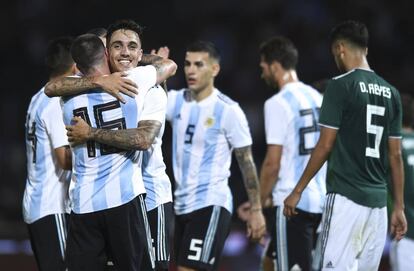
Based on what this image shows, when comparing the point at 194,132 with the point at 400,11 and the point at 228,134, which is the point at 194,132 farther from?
the point at 400,11

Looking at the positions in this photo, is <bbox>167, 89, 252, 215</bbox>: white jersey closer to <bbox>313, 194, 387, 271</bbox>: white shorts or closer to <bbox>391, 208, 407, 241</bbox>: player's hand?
<bbox>313, 194, 387, 271</bbox>: white shorts

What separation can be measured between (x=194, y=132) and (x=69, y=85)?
245 centimetres

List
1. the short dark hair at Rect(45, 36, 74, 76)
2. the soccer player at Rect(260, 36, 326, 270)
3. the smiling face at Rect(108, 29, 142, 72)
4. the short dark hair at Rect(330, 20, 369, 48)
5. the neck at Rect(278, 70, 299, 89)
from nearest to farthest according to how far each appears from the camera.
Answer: the smiling face at Rect(108, 29, 142, 72) < the short dark hair at Rect(330, 20, 369, 48) < the short dark hair at Rect(45, 36, 74, 76) < the soccer player at Rect(260, 36, 326, 270) < the neck at Rect(278, 70, 299, 89)

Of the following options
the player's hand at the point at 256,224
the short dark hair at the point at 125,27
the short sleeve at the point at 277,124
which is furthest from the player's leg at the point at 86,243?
the short sleeve at the point at 277,124

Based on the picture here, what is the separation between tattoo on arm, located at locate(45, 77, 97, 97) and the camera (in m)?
5.92

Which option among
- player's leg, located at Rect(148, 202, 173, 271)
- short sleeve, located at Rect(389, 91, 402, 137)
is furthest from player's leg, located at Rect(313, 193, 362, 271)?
player's leg, located at Rect(148, 202, 173, 271)

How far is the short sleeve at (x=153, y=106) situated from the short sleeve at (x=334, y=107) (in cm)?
138

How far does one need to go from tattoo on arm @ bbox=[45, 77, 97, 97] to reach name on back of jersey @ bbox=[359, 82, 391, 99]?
7.06 ft

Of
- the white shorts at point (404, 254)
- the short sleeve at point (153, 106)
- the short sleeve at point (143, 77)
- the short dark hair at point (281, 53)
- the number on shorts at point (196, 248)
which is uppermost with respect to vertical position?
the short dark hair at point (281, 53)

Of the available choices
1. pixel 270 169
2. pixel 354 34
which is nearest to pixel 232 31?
pixel 270 169

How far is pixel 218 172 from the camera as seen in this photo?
27.0ft

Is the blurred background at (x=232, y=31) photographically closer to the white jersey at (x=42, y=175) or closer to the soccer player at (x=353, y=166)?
the white jersey at (x=42, y=175)

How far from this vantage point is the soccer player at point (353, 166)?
272 inches

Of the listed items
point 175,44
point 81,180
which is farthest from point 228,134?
point 175,44
